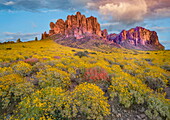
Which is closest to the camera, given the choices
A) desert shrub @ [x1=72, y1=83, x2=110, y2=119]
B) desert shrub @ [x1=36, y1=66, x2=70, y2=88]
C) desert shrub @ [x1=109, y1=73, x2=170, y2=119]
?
desert shrub @ [x1=72, y1=83, x2=110, y2=119]

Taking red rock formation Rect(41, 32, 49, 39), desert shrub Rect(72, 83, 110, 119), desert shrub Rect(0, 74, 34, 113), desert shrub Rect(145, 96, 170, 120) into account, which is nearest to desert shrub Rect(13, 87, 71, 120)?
desert shrub Rect(72, 83, 110, 119)

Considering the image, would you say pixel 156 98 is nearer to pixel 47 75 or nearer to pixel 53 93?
pixel 53 93

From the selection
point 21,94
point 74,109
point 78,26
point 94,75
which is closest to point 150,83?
point 94,75

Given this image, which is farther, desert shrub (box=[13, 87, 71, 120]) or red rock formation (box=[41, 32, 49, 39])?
red rock formation (box=[41, 32, 49, 39])

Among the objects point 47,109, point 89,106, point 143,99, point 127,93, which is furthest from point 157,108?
point 47,109

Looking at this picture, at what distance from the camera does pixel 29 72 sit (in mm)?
10078

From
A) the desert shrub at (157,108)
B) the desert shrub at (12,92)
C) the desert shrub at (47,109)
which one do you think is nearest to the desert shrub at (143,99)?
the desert shrub at (157,108)

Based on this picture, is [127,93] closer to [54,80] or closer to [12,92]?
[54,80]

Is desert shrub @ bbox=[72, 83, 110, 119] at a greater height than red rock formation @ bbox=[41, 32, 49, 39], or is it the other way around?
red rock formation @ bbox=[41, 32, 49, 39]

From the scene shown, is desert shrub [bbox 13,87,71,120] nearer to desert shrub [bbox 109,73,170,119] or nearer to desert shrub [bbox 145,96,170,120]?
desert shrub [bbox 109,73,170,119]

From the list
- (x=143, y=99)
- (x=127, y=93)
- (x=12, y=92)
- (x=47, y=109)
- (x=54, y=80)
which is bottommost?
(x=143, y=99)

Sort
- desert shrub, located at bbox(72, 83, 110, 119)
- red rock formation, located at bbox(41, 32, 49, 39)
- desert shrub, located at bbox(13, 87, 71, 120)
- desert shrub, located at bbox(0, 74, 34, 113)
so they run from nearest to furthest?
desert shrub, located at bbox(13, 87, 71, 120) → desert shrub, located at bbox(72, 83, 110, 119) → desert shrub, located at bbox(0, 74, 34, 113) → red rock formation, located at bbox(41, 32, 49, 39)

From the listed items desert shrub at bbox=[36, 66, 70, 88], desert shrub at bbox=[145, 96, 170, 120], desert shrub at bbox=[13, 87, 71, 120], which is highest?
desert shrub at bbox=[36, 66, 70, 88]

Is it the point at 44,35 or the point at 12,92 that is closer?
the point at 12,92
